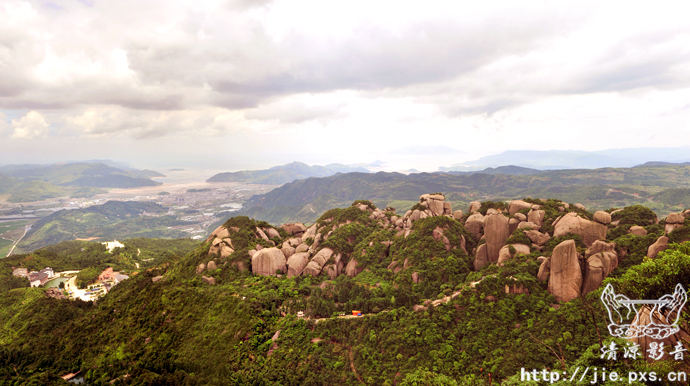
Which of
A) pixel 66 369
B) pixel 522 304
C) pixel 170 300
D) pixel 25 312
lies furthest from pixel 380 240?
pixel 25 312

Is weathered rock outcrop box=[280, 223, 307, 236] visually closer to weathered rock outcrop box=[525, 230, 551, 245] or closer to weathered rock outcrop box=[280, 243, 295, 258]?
weathered rock outcrop box=[280, 243, 295, 258]

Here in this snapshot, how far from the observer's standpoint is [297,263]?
52344mm

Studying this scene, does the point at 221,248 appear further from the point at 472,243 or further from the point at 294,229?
the point at 472,243

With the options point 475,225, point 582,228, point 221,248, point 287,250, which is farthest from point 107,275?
point 582,228

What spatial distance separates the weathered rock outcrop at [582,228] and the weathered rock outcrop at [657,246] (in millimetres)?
6849

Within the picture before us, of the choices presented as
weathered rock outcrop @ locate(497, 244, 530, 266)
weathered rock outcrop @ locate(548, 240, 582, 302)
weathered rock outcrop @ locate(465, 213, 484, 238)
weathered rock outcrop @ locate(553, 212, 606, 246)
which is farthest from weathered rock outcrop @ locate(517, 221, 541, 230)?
weathered rock outcrop @ locate(548, 240, 582, 302)

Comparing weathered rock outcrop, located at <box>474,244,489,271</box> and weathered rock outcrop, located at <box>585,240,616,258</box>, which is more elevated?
weathered rock outcrop, located at <box>585,240,616,258</box>

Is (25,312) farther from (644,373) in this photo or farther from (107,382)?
(644,373)

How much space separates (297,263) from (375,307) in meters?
18.9

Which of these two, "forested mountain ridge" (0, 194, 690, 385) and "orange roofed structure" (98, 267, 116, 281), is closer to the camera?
"forested mountain ridge" (0, 194, 690, 385)

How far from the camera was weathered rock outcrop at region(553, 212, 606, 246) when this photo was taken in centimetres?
3716

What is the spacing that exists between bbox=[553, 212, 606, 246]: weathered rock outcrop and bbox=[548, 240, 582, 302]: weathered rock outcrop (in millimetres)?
→ 8337

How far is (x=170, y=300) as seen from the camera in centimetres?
4494

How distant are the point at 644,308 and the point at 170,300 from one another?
57825mm
